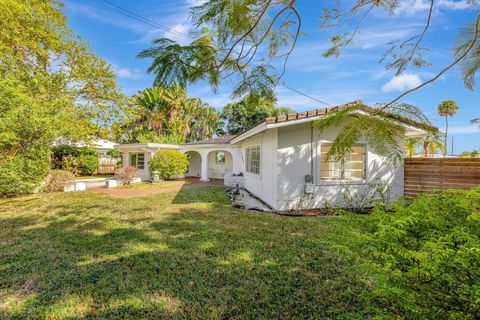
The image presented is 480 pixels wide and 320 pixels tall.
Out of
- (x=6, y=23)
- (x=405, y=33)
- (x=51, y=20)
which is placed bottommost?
(x=405, y=33)

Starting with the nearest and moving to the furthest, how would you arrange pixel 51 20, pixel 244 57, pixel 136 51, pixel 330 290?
1. pixel 136 51
2. pixel 330 290
3. pixel 244 57
4. pixel 51 20

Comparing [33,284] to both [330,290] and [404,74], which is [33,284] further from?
[404,74]

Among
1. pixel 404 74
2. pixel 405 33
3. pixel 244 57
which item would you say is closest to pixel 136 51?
pixel 244 57

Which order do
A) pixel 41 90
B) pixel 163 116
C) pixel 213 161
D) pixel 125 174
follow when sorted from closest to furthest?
pixel 41 90
pixel 125 174
pixel 213 161
pixel 163 116

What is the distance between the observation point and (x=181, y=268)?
13.4 ft

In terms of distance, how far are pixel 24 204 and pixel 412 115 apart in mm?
12766

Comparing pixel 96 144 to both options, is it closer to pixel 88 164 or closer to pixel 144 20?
pixel 88 164

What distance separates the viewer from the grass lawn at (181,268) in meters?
2.97

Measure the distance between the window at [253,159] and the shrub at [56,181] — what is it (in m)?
10.2

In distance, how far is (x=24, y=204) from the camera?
364 inches

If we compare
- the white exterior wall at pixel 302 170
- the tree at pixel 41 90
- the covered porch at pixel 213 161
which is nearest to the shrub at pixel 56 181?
the tree at pixel 41 90

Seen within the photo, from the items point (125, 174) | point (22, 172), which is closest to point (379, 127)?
point (22, 172)

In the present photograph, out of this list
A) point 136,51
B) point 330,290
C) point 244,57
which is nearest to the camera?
point 136,51

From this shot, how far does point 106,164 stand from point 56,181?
1322cm
